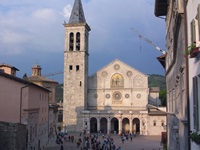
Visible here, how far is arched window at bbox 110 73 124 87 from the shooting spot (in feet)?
185

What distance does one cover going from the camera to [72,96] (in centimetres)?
5550

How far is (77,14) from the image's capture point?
59.6 meters

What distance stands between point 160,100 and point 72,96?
2565 centimetres

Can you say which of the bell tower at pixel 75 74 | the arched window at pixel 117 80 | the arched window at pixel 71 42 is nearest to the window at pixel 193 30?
the bell tower at pixel 75 74

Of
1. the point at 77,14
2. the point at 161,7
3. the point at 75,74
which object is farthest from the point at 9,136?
the point at 77,14

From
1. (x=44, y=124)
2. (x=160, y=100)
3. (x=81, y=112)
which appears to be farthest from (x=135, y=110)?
(x=44, y=124)

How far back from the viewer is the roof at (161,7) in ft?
56.3

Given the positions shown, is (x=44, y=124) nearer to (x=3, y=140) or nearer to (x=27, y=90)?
(x=27, y=90)

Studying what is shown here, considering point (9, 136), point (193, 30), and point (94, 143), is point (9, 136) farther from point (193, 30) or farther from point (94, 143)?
point (94, 143)

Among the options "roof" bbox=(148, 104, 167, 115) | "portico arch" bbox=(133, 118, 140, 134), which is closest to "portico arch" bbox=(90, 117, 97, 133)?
"portico arch" bbox=(133, 118, 140, 134)

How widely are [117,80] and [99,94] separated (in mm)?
4418

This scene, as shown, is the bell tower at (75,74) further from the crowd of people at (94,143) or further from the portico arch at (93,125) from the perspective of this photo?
the crowd of people at (94,143)

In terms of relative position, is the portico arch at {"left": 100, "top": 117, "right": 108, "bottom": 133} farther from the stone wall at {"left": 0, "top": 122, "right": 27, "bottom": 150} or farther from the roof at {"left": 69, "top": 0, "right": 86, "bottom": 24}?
the stone wall at {"left": 0, "top": 122, "right": 27, "bottom": 150}

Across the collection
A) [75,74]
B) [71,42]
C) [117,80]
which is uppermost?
[71,42]
